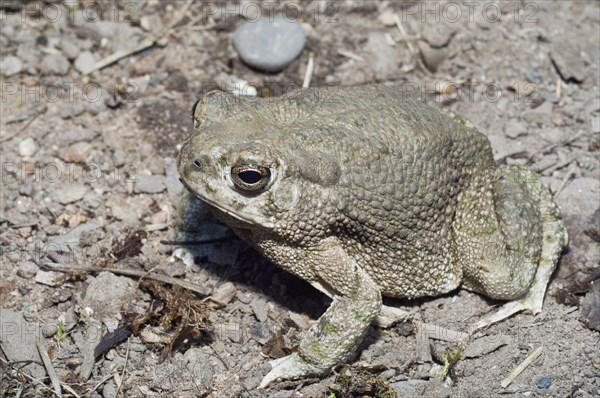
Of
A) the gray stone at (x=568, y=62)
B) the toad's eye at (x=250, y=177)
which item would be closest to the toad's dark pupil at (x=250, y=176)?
the toad's eye at (x=250, y=177)

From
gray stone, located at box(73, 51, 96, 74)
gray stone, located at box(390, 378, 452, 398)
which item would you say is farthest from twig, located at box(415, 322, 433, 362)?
gray stone, located at box(73, 51, 96, 74)

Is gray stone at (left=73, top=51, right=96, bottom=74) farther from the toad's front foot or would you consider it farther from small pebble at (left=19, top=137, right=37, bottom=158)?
the toad's front foot

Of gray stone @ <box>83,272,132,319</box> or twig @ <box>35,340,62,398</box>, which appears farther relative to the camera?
gray stone @ <box>83,272,132,319</box>

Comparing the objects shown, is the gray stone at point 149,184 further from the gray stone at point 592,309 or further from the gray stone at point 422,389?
the gray stone at point 592,309

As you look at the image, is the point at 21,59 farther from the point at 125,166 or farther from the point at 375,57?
the point at 375,57

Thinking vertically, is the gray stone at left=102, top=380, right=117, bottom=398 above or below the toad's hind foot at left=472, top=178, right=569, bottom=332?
below

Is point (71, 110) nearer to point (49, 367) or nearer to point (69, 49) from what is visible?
point (69, 49)

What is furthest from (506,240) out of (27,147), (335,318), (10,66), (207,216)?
(10,66)

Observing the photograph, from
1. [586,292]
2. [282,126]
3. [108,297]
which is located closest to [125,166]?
[108,297]
